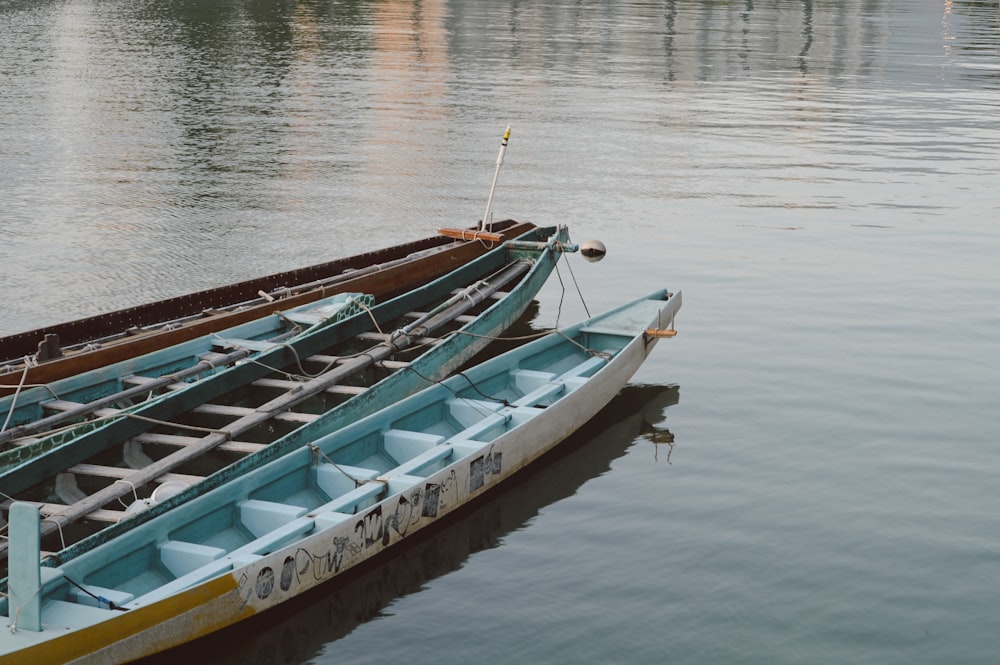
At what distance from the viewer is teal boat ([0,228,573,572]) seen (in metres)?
10.7

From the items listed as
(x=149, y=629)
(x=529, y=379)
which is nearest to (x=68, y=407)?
(x=149, y=629)

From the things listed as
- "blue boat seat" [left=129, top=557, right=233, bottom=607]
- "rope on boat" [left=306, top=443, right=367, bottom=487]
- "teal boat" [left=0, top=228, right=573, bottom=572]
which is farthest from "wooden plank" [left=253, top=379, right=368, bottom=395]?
"blue boat seat" [left=129, top=557, right=233, bottom=607]

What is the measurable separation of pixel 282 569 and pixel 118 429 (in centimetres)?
282

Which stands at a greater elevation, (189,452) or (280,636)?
(189,452)

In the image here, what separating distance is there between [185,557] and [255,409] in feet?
10.4

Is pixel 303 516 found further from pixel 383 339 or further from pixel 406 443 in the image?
pixel 383 339

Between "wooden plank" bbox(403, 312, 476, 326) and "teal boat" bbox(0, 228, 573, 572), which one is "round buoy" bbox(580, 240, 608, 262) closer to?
"teal boat" bbox(0, 228, 573, 572)

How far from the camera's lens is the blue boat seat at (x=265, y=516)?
10.7 metres

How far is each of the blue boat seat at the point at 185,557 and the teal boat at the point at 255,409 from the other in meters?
0.36

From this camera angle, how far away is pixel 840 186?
28938mm

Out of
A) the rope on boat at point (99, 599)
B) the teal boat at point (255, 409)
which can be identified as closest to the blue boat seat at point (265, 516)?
the teal boat at point (255, 409)

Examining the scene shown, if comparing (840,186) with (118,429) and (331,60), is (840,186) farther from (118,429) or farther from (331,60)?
(331,60)

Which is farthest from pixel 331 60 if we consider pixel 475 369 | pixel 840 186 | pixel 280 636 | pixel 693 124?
pixel 280 636

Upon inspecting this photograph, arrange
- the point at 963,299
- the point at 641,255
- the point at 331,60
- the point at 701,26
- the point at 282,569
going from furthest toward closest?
the point at 701,26 < the point at 331,60 < the point at 641,255 < the point at 963,299 < the point at 282,569
